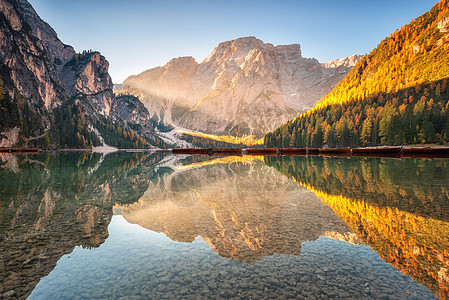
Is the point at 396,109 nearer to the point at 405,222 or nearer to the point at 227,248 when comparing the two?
the point at 405,222

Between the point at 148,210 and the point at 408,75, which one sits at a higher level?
the point at 408,75

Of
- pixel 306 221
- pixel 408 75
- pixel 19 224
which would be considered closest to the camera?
pixel 19 224

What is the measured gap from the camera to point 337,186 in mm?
16312

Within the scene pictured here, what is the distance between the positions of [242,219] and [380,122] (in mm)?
114547

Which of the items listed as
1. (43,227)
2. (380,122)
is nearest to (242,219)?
(43,227)

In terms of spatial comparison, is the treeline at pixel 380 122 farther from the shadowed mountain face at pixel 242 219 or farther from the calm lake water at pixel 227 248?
the shadowed mountain face at pixel 242 219

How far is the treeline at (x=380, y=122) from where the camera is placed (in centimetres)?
8850

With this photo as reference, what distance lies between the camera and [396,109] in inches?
5084

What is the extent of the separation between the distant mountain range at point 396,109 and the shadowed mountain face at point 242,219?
98443 mm

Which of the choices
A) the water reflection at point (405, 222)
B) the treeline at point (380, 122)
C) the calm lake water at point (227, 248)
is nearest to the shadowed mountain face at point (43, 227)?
the calm lake water at point (227, 248)

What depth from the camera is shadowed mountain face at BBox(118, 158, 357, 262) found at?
7.32 m

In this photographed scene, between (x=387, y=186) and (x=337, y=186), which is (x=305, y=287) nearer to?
(x=337, y=186)

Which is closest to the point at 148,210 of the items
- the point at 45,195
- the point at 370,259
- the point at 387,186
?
the point at 45,195

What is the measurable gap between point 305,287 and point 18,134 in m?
155
